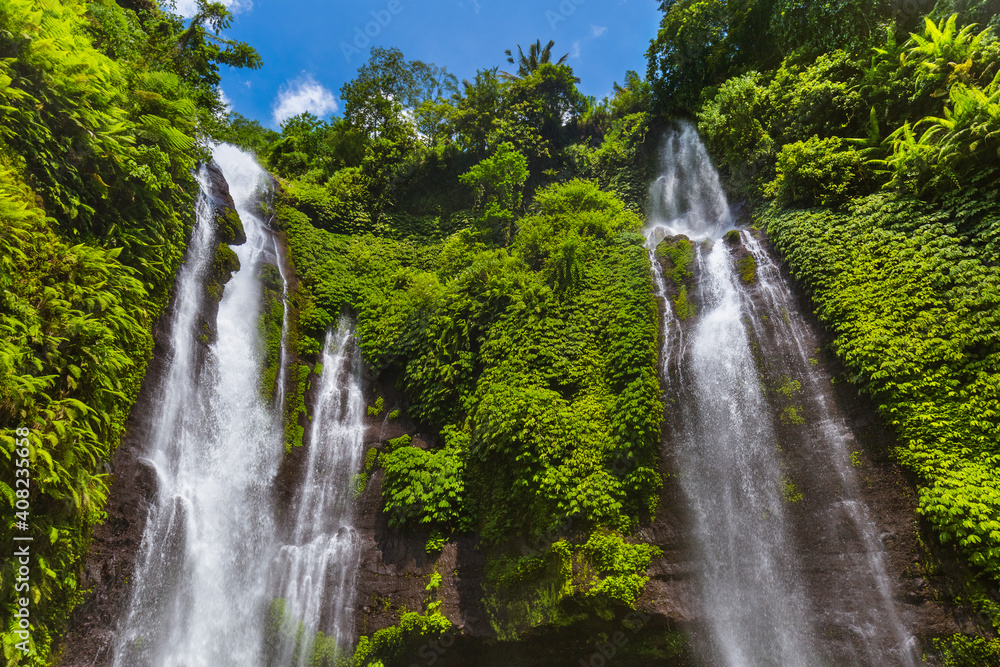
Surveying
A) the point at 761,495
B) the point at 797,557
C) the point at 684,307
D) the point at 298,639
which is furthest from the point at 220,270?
the point at 797,557

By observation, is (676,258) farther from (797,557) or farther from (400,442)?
(400,442)

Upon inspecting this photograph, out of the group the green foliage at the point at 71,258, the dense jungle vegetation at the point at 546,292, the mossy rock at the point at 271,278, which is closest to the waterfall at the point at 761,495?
the dense jungle vegetation at the point at 546,292

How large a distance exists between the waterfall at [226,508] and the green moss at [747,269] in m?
11.1

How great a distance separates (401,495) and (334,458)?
2818 millimetres

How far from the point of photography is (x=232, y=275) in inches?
523

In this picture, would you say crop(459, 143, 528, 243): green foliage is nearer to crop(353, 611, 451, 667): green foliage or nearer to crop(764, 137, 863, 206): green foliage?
crop(764, 137, 863, 206): green foliage

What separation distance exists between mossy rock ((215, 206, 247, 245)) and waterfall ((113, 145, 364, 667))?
29 cm

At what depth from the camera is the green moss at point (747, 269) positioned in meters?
10.3

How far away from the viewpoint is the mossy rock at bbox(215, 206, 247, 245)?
1336 cm

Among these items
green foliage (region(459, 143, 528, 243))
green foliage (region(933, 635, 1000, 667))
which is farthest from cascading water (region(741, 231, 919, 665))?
green foliage (region(459, 143, 528, 243))

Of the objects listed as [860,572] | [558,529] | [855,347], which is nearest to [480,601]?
[558,529]

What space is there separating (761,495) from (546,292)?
22.4ft

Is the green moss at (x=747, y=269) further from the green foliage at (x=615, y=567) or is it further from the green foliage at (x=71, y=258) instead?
the green foliage at (x=71, y=258)

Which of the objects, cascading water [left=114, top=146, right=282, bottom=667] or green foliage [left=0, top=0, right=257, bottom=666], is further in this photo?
cascading water [left=114, top=146, right=282, bottom=667]
